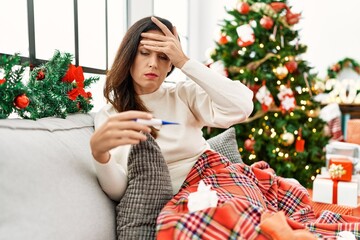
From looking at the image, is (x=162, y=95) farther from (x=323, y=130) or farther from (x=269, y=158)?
(x=323, y=130)

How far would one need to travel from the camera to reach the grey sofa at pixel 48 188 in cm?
72

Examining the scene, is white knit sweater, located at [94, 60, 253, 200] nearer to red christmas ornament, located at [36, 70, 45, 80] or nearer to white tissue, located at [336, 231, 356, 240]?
red christmas ornament, located at [36, 70, 45, 80]

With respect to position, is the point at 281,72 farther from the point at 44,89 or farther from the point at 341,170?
Answer: the point at 44,89

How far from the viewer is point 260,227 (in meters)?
0.74

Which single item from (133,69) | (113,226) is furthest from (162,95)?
(113,226)

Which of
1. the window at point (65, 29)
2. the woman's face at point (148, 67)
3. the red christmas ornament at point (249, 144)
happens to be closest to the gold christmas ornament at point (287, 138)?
the red christmas ornament at point (249, 144)

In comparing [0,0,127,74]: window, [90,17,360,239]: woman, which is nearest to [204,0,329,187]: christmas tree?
[0,0,127,74]: window

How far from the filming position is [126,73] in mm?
1216

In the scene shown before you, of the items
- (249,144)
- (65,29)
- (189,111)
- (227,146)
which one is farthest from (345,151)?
(65,29)

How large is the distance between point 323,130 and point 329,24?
148 centimetres

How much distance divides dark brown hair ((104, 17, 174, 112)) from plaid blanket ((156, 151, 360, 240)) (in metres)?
0.34

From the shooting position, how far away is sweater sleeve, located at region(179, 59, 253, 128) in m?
1.14

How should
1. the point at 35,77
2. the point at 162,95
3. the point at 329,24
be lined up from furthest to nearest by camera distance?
the point at 329,24, the point at 162,95, the point at 35,77

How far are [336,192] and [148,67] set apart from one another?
4.93 feet
